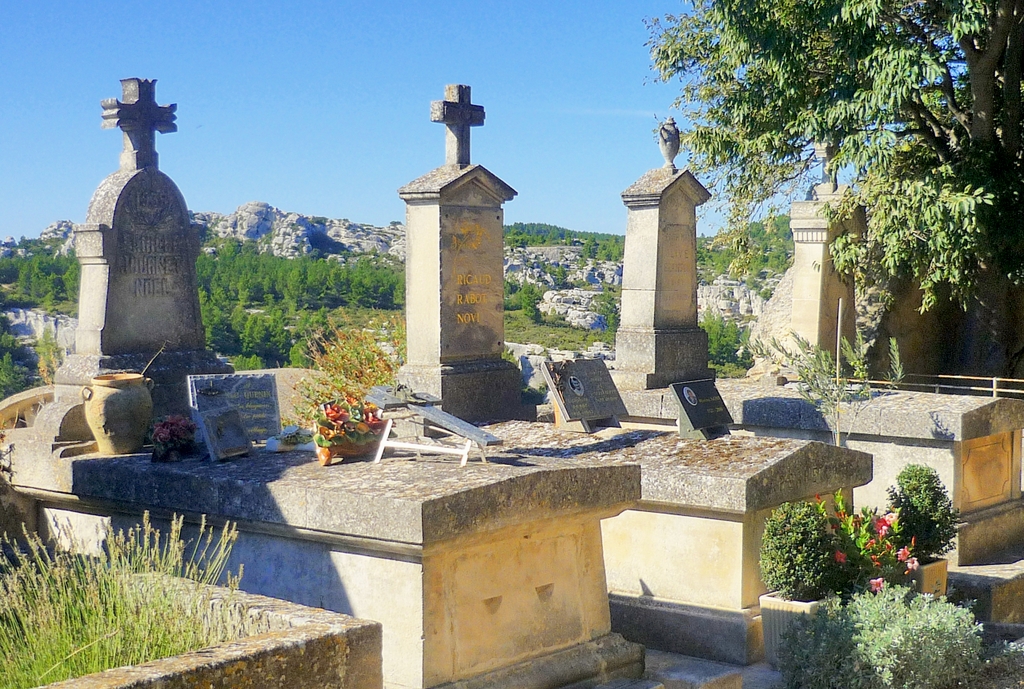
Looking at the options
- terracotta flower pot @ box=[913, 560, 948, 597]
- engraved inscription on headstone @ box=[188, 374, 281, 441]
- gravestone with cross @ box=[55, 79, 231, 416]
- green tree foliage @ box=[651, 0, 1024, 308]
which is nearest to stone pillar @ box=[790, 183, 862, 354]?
green tree foliage @ box=[651, 0, 1024, 308]

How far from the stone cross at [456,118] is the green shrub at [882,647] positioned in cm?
572

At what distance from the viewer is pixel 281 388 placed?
→ 52.2 ft

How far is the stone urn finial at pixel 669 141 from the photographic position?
1184cm

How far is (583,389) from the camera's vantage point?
9.33 m

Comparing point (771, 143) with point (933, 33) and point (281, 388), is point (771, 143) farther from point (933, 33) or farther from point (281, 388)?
point (281, 388)

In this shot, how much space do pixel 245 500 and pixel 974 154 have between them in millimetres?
11236

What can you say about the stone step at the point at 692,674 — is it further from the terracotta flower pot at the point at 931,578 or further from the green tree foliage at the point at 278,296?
the green tree foliage at the point at 278,296

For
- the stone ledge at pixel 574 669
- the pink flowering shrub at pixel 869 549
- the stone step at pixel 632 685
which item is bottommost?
the stone step at pixel 632 685

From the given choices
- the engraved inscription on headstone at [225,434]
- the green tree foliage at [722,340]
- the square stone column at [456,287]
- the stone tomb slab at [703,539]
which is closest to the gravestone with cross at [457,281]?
the square stone column at [456,287]

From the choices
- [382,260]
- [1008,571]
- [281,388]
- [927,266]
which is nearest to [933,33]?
[927,266]

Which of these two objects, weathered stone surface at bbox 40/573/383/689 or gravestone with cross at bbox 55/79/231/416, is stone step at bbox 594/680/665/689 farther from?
gravestone with cross at bbox 55/79/231/416

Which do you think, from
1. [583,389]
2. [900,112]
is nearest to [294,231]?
[900,112]

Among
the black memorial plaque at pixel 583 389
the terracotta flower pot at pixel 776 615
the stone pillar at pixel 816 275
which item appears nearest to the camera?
the terracotta flower pot at pixel 776 615

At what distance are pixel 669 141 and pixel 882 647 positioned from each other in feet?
23.0
